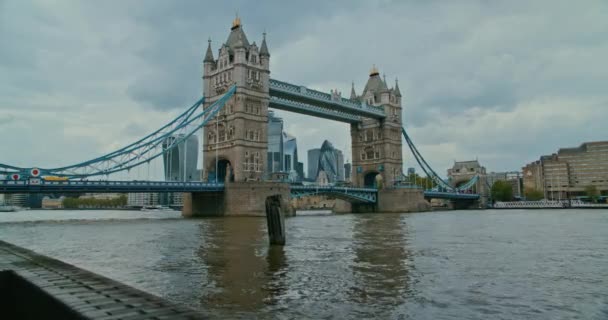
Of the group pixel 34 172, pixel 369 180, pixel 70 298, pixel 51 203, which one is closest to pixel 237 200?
pixel 34 172

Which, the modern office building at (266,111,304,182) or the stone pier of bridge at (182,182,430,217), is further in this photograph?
the modern office building at (266,111,304,182)

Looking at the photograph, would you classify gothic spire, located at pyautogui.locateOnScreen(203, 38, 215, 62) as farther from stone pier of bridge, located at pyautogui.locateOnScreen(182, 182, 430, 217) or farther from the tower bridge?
stone pier of bridge, located at pyautogui.locateOnScreen(182, 182, 430, 217)

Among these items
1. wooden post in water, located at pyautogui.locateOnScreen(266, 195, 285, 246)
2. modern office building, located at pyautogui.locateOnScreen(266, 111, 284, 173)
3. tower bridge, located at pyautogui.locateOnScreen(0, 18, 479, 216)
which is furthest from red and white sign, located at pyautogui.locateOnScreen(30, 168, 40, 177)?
modern office building, located at pyautogui.locateOnScreen(266, 111, 284, 173)

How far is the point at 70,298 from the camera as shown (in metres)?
4.16

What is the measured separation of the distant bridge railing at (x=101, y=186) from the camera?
37.1 meters

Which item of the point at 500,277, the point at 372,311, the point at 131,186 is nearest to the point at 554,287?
the point at 500,277

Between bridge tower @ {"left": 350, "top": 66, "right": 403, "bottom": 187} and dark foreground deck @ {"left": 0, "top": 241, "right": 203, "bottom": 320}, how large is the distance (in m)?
68.3

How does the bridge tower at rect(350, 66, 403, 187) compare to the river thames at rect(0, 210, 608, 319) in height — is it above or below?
above

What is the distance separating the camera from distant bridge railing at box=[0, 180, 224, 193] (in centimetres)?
3709

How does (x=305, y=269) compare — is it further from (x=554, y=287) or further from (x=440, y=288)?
(x=554, y=287)

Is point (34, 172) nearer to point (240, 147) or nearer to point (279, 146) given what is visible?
point (240, 147)

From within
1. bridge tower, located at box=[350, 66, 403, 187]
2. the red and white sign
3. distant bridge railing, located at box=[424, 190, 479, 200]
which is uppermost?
bridge tower, located at box=[350, 66, 403, 187]

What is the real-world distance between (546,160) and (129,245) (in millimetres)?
153516

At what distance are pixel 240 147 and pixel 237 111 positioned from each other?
425 cm
